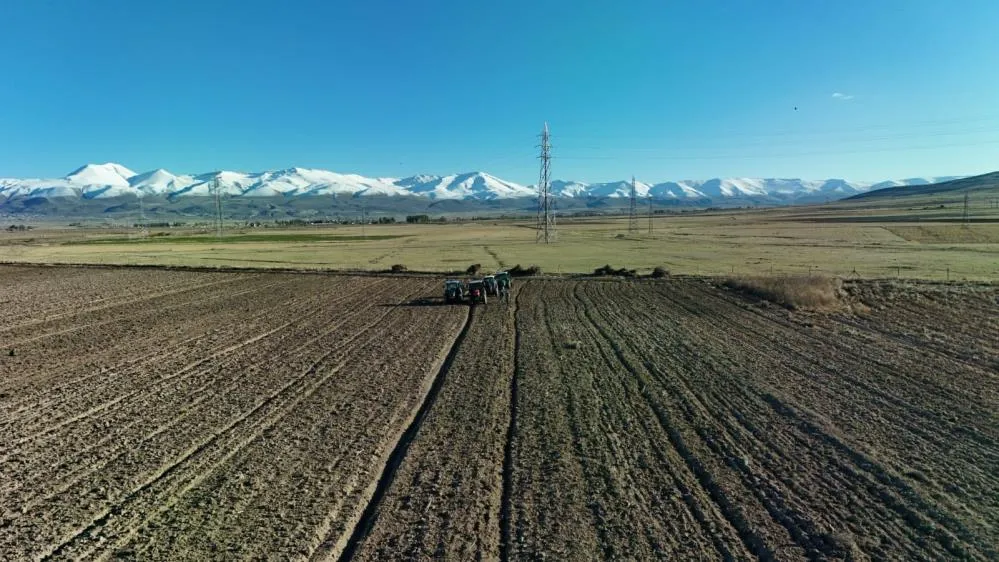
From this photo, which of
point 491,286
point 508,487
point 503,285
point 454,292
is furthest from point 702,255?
point 508,487

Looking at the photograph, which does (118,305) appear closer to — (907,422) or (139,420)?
(139,420)

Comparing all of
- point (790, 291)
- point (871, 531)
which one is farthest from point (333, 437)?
point (790, 291)

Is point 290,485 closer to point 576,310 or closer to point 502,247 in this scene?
point 576,310

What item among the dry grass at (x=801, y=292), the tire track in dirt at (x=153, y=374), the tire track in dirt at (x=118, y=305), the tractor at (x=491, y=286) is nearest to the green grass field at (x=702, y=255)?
the dry grass at (x=801, y=292)

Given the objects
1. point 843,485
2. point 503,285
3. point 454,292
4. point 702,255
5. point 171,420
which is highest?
point 503,285

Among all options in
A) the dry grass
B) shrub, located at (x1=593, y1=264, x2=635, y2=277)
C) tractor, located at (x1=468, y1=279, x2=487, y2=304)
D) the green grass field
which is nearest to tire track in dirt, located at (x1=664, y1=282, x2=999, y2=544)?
the dry grass
